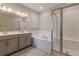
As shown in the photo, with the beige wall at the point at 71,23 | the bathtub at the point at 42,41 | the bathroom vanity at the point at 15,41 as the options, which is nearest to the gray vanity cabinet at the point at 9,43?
the bathroom vanity at the point at 15,41

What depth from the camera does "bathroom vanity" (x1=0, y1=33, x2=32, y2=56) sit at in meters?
1.46

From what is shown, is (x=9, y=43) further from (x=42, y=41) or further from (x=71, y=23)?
(x=71, y=23)

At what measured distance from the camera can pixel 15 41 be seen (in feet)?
5.00

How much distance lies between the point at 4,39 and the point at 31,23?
0.54m

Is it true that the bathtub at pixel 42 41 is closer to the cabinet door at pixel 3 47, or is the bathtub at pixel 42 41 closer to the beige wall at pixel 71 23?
the beige wall at pixel 71 23

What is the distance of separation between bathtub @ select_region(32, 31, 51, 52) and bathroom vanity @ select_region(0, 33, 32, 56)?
12 cm

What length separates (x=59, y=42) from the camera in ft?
5.64

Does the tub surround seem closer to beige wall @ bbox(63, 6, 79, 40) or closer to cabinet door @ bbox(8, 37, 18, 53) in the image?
cabinet door @ bbox(8, 37, 18, 53)

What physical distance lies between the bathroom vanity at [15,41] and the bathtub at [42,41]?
119 mm

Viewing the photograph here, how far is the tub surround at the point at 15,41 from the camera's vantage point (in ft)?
4.80

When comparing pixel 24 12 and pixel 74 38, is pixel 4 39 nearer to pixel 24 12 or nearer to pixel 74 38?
pixel 24 12

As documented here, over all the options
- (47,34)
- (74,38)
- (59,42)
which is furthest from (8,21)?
(74,38)

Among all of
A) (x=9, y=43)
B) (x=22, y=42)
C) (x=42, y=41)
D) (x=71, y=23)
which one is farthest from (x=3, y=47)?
(x=71, y=23)

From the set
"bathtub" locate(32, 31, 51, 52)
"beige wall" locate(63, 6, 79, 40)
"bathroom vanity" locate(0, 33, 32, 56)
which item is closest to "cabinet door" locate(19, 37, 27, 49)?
"bathroom vanity" locate(0, 33, 32, 56)
